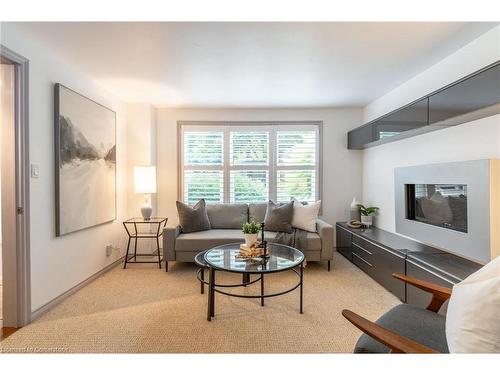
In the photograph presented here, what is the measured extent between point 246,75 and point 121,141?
2111mm

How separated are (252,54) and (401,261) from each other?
7.75 ft

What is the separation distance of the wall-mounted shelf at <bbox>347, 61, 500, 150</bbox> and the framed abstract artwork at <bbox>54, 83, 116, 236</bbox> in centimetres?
337

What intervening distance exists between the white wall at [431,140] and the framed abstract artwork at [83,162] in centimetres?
364

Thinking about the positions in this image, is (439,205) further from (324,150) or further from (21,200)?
(21,200)

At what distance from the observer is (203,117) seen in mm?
4281

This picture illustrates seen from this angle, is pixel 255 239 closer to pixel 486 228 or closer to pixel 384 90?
pixel 486 228

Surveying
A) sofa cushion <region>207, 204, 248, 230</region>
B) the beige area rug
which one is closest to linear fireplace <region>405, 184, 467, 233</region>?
the beige area rug

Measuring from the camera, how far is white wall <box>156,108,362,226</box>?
168 inches

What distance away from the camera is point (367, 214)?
3838 millimetres

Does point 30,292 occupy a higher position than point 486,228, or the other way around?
point 486,228

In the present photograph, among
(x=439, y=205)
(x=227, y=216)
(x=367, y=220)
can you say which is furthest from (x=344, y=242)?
(x=227, y=216)
